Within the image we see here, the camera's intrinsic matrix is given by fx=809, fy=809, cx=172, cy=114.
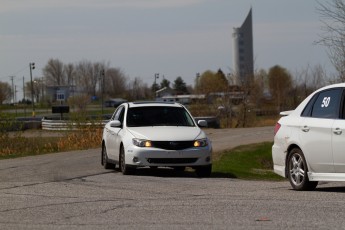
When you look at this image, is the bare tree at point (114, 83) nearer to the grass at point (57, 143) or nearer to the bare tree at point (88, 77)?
the bare tree at point (88, 77)

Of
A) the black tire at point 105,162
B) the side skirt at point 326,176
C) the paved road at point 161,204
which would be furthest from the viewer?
the black tire at point 105,162

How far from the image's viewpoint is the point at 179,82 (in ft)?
516

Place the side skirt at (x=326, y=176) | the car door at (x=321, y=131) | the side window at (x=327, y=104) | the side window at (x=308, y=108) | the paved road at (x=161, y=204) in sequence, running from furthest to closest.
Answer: the side window at (x=308, y=108), the side window at (x=327, y=104), the car door at (x=321, y=131), the side skirt at (x=326, y=176), the paved road at (x=161, y=204)

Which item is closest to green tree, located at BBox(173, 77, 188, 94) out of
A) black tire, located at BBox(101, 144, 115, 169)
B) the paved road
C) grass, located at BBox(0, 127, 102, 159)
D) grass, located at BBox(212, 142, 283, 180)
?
grass, located at BBox(0, 127, 102, 159)

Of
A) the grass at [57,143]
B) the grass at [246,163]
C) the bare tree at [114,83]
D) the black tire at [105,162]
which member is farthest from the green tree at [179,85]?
the black tire at [105,162]

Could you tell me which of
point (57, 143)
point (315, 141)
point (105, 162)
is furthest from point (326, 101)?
point (57, 143)

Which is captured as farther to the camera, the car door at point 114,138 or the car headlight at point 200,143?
the car door at point 114,138

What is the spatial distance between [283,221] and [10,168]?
12.2 meters

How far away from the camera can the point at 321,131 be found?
12.4m

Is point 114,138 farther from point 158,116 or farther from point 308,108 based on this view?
point 308,108

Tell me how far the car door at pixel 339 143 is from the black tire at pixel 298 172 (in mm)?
691

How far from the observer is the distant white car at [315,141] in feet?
39.7

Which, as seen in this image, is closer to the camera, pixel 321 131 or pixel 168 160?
pixel 321 131

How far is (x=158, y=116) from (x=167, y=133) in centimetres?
141
